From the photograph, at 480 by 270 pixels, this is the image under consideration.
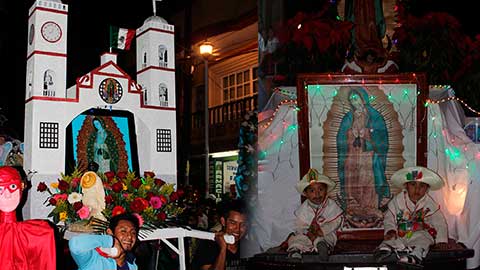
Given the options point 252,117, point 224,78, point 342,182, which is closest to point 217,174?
point 224,78

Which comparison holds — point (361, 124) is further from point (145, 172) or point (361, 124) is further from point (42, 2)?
point (42, 2)

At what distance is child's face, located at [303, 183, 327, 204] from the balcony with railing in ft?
30.6

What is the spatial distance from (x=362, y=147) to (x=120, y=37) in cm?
405

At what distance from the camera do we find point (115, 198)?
5742 mm

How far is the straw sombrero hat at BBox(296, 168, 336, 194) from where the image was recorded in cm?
835

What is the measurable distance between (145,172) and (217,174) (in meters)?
13.4

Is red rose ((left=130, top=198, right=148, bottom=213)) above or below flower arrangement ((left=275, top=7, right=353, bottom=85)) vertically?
below

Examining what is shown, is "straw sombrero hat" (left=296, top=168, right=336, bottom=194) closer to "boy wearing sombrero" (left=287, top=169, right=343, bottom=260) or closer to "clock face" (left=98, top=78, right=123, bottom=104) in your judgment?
"boy wearing sombrero" (left=287, top=169, right=343, bottom=260)

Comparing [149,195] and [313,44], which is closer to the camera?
[149,195]

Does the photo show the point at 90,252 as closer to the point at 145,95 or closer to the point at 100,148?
the point at 100,148

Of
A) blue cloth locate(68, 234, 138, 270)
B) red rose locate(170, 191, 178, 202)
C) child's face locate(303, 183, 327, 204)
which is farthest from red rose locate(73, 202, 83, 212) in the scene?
child's face locate(303, 183, 327, 204)

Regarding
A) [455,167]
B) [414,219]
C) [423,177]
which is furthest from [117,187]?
[455,167]

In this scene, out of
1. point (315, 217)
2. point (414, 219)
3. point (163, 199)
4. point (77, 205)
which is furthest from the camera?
point (315, 217)

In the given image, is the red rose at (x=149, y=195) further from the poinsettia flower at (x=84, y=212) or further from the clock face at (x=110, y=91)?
the clock face at (x=110, y=91)
